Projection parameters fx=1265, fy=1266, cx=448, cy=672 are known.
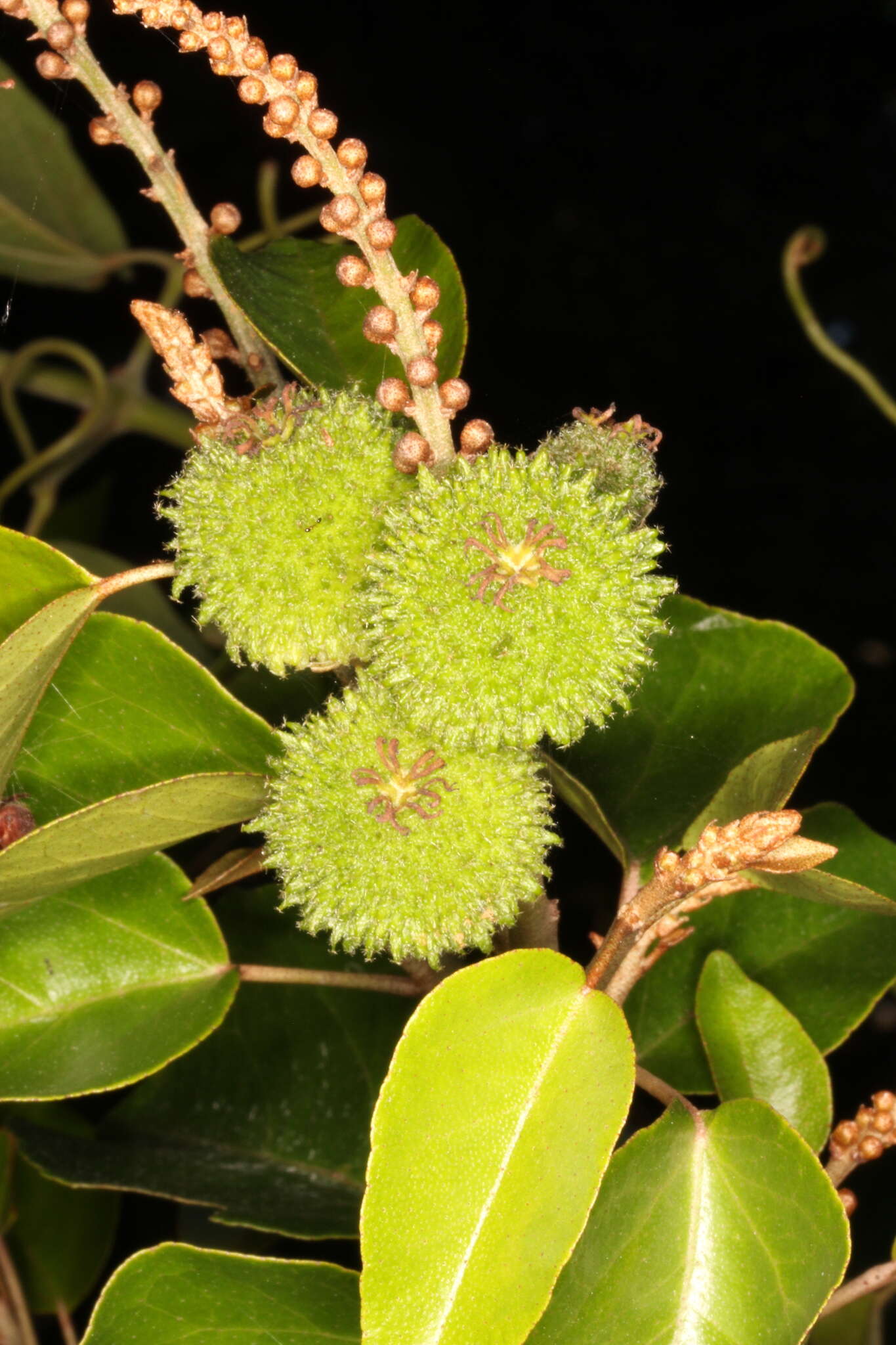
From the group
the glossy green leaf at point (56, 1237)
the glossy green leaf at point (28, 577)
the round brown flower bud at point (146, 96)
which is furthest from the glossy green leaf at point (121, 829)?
the glossy green leaf at point (56, 1237)

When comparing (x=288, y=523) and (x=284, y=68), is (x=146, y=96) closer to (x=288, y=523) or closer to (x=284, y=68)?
(x=284, y=68)

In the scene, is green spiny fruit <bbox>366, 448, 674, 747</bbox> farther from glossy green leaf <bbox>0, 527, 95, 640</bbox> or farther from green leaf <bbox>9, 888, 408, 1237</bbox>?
green leaf <bbox>9, 888, 408, 1237</bbox>

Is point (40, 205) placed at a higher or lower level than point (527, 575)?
higher

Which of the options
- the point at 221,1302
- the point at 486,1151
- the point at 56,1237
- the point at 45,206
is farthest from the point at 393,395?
the point at 45,206

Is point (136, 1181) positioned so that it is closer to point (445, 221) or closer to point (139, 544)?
point (139, 544)

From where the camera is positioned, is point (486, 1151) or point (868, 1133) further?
point (868, 1133)

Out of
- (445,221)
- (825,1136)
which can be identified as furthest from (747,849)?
(445,221)
